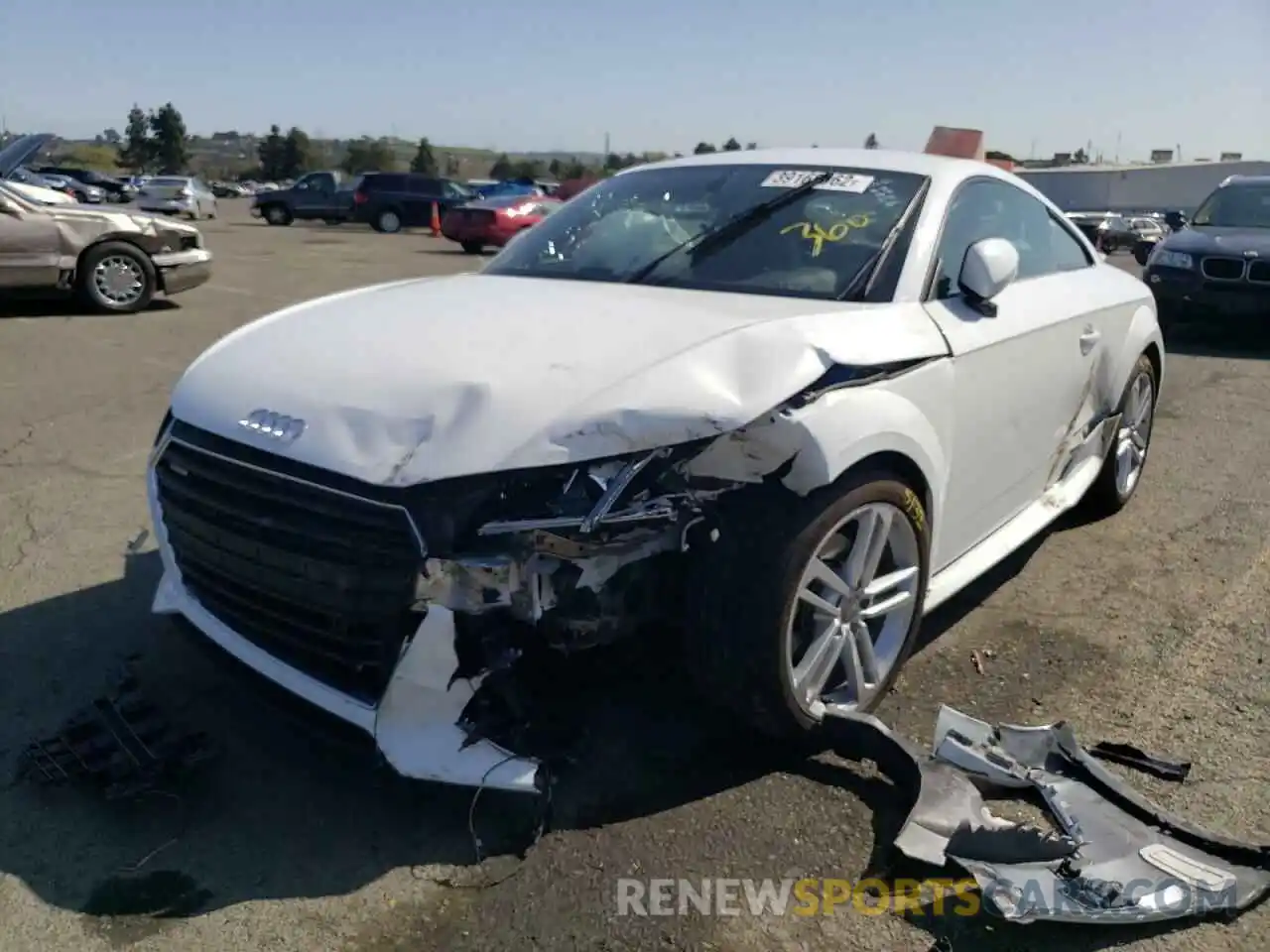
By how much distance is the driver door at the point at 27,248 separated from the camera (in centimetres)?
1002

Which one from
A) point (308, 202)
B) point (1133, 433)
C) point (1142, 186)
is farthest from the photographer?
point (1142, 186)

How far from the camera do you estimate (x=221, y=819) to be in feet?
8.93

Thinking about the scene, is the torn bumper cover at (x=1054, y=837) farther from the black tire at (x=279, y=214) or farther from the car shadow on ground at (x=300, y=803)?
the black tire at (x=279, y=214)

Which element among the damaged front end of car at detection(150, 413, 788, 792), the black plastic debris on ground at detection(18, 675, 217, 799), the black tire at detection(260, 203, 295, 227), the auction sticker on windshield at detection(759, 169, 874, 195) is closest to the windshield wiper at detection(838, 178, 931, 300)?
the auction sticker on windshield at detection(759, 169, 874, 195)

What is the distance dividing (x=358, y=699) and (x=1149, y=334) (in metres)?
4.15

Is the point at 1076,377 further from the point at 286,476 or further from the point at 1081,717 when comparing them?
the point at 286,476

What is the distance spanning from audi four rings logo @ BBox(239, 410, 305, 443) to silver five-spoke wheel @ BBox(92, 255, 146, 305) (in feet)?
29.6

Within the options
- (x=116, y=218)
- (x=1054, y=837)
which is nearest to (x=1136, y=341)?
(x=1054, y=837)

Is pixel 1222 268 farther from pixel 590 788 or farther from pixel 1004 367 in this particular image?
pixel 590 788

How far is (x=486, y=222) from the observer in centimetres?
2181

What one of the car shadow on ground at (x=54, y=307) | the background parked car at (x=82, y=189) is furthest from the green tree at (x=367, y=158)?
the car shadow on ground at (x=54, y=307)

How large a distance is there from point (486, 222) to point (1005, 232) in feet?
61.4

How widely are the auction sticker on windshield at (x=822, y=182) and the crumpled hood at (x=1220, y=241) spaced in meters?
7.55

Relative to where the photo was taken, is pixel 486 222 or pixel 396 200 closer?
pixel 486 222
